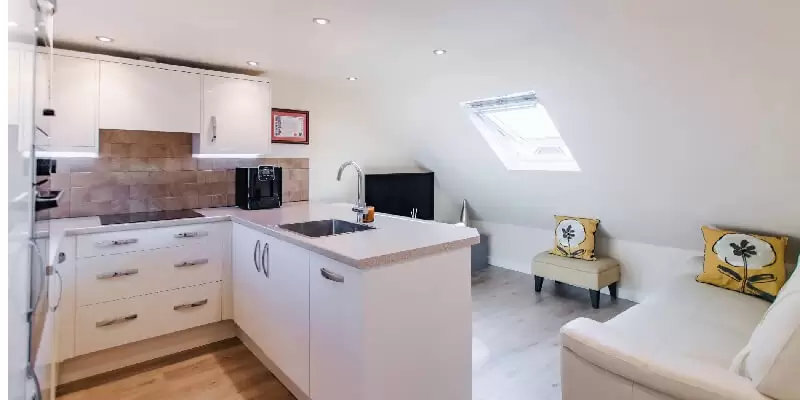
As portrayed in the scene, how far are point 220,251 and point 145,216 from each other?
54 cm

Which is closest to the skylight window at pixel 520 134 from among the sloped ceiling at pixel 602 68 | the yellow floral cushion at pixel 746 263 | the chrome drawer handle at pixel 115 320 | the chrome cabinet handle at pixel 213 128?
the sloped ceiling at pixel 602 68

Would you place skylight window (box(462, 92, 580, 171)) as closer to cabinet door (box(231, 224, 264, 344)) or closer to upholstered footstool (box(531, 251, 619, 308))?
upholstered footstool (box(531, 251, 619, 308))

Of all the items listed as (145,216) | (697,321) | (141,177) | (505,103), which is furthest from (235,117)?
(697,321)

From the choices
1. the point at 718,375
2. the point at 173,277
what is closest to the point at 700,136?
the point at 718,375

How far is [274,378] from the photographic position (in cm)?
261

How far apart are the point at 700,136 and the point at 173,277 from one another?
135 inches

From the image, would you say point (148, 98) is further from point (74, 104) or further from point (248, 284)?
point (248, 284)

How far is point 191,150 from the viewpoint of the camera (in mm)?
3336

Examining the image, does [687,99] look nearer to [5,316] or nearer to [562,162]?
[562,162]

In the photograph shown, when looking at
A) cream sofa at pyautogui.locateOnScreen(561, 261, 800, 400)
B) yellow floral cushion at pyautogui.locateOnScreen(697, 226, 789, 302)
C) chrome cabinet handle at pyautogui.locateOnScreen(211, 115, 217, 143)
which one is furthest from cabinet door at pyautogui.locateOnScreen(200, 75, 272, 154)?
yellow floral cushion at pyautogui.locateOnScreen(697, 226, 789, 302)

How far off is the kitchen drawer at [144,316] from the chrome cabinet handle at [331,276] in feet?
4.51

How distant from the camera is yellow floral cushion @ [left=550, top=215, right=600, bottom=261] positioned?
13.4ft

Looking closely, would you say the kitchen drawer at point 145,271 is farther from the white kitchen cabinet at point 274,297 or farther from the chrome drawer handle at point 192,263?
the white kitchen cabinet at point 274,297

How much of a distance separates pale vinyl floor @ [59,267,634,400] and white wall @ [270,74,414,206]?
1622 millimetres
